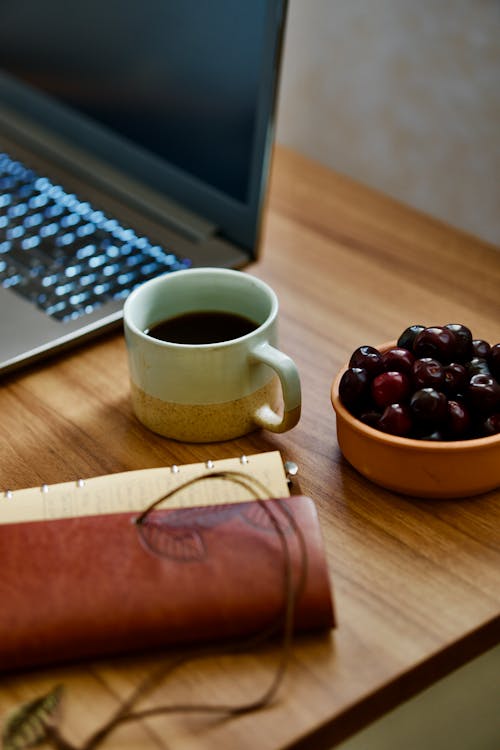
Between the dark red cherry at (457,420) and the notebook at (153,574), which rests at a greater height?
the dark red cherry at (457,420)

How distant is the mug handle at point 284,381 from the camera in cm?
66

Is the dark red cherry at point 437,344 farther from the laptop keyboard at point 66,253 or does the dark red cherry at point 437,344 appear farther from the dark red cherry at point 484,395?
the laptop keyboard at point 66,253

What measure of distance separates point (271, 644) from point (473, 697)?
20cm

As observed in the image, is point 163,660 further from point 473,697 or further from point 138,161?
point 138,161

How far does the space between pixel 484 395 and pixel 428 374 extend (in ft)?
0.13

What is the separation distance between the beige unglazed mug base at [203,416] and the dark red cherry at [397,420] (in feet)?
0.39

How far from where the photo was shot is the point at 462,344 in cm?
65

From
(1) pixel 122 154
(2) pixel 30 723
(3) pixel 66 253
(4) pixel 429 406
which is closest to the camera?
(2) pixel 30 723

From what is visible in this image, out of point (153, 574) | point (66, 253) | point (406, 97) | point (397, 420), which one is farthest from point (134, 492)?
point (406, 97)

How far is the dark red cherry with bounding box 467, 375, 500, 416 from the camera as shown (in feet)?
2.00

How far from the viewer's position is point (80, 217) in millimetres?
968

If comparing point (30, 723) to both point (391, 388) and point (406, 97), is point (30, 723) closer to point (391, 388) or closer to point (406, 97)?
point (391, 388)

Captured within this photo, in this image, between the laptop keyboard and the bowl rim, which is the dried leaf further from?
the laptop keyboard

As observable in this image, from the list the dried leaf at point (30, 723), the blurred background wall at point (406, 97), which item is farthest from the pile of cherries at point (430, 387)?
the blurred background wall at point (406, 97)
